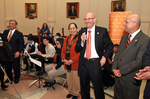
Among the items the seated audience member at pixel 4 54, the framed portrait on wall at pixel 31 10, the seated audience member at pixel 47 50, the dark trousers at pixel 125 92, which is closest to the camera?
the dark trousers at pixel 125 92

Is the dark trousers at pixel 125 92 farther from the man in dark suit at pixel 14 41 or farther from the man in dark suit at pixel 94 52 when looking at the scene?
the man in dark suit at pixel 14 41

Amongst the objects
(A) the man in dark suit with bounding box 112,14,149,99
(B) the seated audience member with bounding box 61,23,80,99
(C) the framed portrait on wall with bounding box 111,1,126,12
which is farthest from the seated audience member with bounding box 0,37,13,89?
(C) the framed portrait on wall with bounding box 111,1,126,12

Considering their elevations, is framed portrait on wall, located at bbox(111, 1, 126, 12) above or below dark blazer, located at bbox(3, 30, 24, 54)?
above

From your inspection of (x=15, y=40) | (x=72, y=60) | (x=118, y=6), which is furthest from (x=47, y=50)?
(x=118, y=6)

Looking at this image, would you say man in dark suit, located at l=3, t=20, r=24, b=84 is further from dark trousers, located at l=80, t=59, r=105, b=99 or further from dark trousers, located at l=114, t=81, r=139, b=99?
dark trousers, located at l=114, t=81, r=139, b=99

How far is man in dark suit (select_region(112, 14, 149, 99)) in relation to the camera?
2.14 meters

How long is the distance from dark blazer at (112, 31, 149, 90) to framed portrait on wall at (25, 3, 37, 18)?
9.59 meters

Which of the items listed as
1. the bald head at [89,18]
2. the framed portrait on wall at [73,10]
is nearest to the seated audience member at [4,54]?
the bald head at [89,18]

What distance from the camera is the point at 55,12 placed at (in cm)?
1038

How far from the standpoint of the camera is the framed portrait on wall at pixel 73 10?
10.0 metres

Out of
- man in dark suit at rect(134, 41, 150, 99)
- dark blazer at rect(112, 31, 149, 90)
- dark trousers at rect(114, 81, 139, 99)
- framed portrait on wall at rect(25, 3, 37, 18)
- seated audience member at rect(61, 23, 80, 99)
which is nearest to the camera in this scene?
man in dark suit at rect(134, 41, 150, 99)

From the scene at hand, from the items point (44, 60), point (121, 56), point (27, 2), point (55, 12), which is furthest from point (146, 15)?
point (27, 2)

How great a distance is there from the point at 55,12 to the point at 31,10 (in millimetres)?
1908

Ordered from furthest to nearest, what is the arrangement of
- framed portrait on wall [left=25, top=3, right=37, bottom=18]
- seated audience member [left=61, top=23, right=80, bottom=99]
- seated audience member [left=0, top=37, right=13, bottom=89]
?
framed portrait on wall [left=25, top=3, right=37, bottom=18], seated audience member [left=0, top=37, right=13, bottom=89], seated audience member [left=61, top=23, right=80, bottom=99]
